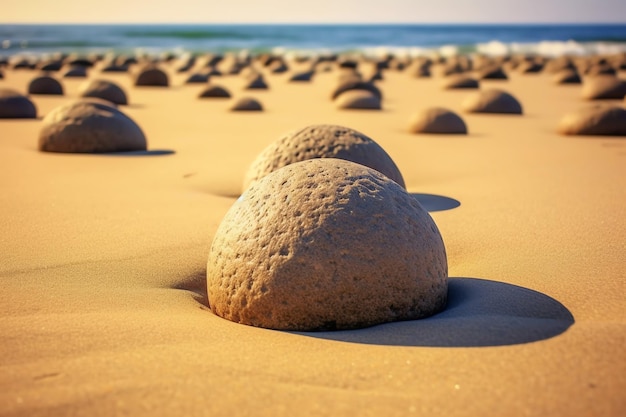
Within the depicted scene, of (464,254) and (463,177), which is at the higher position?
(463,177)

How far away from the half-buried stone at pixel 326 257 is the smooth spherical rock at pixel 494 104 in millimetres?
7965

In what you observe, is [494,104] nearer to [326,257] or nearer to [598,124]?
[598,124]

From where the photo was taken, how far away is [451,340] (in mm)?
2467

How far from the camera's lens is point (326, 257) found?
8.61 ft

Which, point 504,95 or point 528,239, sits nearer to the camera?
A: point 528,239

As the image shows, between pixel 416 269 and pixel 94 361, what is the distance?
1166 mm

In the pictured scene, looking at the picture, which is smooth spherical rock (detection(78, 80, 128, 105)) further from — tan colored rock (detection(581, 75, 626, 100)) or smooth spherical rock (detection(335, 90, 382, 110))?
tan colored rock (detection(581, 75, 626, 100))

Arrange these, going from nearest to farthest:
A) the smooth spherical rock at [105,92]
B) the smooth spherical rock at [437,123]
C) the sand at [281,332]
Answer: the sand at [281,332]
the smooth spherical rock at [437,123]
the smooth spherical rock at [105,92]

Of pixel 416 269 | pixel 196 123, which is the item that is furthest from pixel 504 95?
pixel 416 269

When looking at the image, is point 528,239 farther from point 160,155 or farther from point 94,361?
point 160,155

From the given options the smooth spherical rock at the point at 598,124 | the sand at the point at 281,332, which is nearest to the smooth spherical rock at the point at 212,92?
the sand at the point at 281,332

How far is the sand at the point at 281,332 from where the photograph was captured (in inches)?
81.4

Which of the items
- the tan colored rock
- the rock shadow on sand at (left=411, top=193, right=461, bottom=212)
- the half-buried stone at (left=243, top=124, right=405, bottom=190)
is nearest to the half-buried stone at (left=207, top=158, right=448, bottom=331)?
→ the half-buried stone at (left=243, top=124, right=405, bottom=190)

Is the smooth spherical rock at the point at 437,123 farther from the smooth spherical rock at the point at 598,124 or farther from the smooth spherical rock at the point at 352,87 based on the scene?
the smooth spherical rock at the point at 352,87
